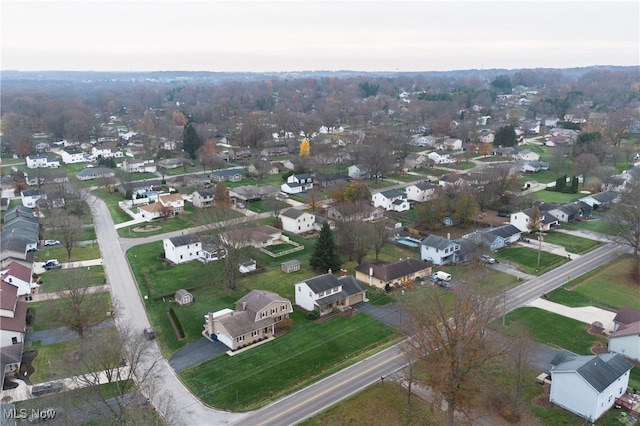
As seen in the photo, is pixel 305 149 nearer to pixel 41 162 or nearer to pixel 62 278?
pixel 41 162

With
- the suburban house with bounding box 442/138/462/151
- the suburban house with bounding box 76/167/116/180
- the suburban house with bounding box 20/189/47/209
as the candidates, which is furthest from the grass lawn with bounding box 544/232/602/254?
the suburban house with bounding box 76/167/116/180

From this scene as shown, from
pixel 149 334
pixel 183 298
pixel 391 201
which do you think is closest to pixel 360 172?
pixel 391 201

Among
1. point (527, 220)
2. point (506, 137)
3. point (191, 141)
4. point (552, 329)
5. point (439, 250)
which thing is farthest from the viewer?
point (506, 137)

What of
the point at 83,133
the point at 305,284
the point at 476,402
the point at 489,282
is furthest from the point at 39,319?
the point at 83,133

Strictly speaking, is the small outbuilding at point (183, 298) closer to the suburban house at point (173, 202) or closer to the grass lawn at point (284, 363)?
the grass lawn at point (284, 363)

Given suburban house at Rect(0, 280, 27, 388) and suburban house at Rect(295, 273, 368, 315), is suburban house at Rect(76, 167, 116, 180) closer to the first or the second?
suburban house at Rect(0, 280, 27, 388)

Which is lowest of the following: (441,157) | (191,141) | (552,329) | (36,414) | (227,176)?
(552,329)

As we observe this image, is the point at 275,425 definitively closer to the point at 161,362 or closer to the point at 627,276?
the point at 161,362
